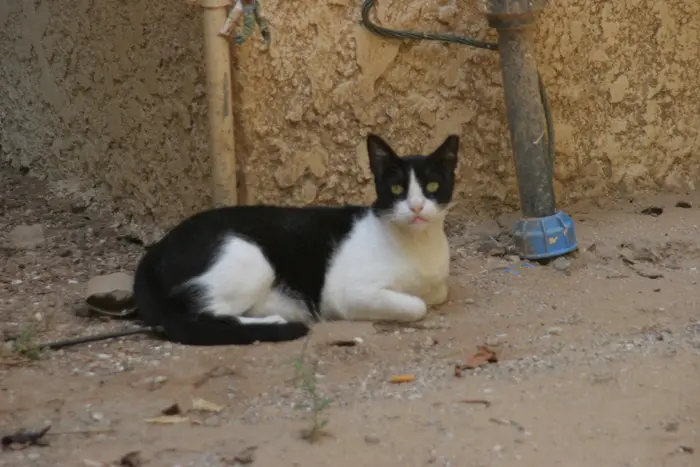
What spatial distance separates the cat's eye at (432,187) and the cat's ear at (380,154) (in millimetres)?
150

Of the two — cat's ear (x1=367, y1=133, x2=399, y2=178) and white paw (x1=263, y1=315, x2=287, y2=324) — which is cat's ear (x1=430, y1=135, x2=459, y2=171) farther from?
white paw (x1=263, y1=315, x2=287, y2=324)

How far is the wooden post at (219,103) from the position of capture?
4168 mm

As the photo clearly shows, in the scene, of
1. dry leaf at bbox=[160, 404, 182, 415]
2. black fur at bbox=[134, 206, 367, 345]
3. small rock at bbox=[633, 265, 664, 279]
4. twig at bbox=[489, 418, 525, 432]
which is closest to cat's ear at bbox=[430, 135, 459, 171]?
black fur at bbox=[134, 206, 367, 345]

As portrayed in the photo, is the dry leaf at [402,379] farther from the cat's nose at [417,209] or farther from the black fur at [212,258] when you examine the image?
the cat's nose at [417,209]

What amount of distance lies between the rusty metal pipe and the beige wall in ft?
0.69

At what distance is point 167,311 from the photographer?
3791mm

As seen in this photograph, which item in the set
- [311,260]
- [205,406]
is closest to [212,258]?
[311,260]

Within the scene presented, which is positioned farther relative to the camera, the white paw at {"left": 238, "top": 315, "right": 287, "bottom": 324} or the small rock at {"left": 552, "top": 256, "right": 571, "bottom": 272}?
the small rock at {"left": 552, "top": 256, "right": 571, "bottom": 272}

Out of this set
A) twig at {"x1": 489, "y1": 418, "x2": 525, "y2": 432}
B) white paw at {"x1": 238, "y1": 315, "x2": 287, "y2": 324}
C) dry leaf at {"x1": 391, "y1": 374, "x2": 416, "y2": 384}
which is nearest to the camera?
twig at {"x1": 489, "y1": 418, "x2": 525, "y2": 432}

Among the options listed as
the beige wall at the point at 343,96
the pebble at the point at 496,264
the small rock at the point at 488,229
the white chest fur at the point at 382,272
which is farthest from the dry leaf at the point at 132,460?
the small rock at the point at 488,229

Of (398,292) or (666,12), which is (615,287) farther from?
(666,12)

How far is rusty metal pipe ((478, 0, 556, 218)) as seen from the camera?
4414 millimetres

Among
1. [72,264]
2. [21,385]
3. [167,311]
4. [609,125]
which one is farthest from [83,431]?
[609,125]

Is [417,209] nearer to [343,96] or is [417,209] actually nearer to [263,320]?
[263,320]
